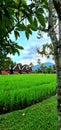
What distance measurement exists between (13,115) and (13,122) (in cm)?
80

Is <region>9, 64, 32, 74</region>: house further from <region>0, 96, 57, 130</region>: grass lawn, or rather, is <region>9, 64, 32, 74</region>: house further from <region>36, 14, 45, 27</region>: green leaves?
<region>36, 14, 45, 27</region>: green leaves

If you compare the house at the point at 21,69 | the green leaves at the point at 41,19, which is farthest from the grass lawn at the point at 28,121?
the house at the point at 21,69

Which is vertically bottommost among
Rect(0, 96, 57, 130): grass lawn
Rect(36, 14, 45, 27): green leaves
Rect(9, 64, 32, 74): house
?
Rect(9, 64, 32, 74): house

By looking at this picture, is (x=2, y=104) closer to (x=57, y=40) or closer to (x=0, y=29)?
(x=57, y=40)

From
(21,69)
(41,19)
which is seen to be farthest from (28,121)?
(21,69)

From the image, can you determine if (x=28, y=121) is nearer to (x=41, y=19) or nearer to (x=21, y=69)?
(x=41, y=19)

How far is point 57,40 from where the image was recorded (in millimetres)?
2199

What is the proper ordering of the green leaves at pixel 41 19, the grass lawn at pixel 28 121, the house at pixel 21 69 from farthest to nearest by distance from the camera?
the house at pixel 21 69
the grass lawn at pixel 28 121
the green leaves at pixel 41 19

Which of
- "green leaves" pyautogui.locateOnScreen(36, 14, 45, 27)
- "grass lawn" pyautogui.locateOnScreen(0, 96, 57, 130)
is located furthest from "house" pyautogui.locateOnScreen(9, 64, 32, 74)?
"green leaves" pyautogui.locateOnScreen(36, 14, 45, 27)

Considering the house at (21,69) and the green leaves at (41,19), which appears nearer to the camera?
the green leaves at (41,19)

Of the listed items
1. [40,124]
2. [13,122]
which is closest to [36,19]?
[40,124]

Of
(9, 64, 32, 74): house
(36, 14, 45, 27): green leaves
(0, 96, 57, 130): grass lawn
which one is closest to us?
(36, 14, 45, 27): green leaves

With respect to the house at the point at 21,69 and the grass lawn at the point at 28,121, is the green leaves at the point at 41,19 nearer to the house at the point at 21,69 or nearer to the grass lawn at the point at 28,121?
the grass lawn at the point at 28,121

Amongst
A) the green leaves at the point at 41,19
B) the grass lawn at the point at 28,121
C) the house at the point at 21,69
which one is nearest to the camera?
the green leaves at the point at 41,19
